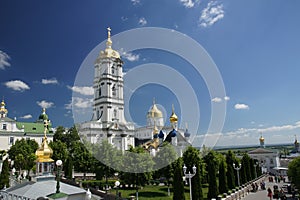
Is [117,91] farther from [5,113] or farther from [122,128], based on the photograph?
[5,113]

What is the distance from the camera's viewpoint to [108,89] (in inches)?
1948

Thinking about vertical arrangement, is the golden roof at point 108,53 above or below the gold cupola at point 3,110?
above

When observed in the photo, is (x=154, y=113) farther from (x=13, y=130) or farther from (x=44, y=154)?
(x=44, y=154)

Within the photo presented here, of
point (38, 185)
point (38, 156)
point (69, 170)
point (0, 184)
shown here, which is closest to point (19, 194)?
point (38, 185)

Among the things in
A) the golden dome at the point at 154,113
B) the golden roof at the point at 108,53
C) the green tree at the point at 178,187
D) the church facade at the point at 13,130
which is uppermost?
the golden roof at the point at 108,53

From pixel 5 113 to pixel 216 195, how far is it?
42.9 meters

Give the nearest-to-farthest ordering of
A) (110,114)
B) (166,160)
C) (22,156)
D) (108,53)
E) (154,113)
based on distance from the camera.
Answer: (166,160)
(22,156)
(110,114)
(108,53)
(154,113)

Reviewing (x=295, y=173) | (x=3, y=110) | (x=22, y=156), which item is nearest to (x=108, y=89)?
(x=3, y=110)

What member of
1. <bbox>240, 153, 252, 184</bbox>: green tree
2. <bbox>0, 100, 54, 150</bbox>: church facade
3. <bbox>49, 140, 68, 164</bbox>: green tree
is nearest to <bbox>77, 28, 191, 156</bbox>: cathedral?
<bbox>49, 140, 68, 164</bbox>: green tree

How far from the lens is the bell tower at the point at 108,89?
48250 millimetres

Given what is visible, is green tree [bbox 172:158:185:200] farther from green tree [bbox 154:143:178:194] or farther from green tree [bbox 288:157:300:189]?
green tree [bbox 288:157:300:189]

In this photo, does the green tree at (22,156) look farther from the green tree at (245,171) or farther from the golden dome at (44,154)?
the green tree at (245,171)

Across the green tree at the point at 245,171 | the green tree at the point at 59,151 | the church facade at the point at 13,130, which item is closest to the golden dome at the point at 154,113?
the church facade at the point at 13,130

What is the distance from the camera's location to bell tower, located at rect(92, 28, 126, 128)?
48250 mm
